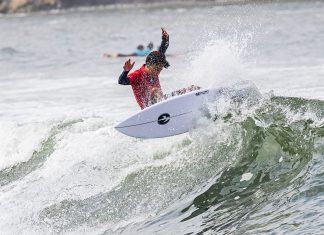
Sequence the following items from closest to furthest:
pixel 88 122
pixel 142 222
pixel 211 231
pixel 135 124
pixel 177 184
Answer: pixel 211 231 → pixel 142 222 → pixel 177 184 → pixel 135 124 → pixel 88 122

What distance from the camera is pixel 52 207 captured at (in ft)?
32.2

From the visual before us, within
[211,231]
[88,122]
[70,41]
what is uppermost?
[70,41]

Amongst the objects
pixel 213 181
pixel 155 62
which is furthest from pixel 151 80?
pixel 213 181

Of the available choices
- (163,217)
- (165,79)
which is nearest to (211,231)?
(163,217)

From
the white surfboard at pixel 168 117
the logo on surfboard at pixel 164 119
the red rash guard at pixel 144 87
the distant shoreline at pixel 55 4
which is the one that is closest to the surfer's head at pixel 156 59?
the red rash guard at pixel 144 87

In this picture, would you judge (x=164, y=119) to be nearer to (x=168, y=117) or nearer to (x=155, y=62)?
(x=168, y=117)

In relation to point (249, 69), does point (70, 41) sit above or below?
above

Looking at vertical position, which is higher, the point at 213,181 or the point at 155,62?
the point at 155,62

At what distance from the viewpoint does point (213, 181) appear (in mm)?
9664

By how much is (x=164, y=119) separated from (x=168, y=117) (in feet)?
0.21

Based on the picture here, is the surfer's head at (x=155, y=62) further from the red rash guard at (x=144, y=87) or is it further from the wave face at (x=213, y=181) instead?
the wave face at (x=213, y=181)

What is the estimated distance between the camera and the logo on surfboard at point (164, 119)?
1051 cm

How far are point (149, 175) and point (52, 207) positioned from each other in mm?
1414

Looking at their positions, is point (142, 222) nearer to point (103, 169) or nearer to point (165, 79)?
point (103, 169)
